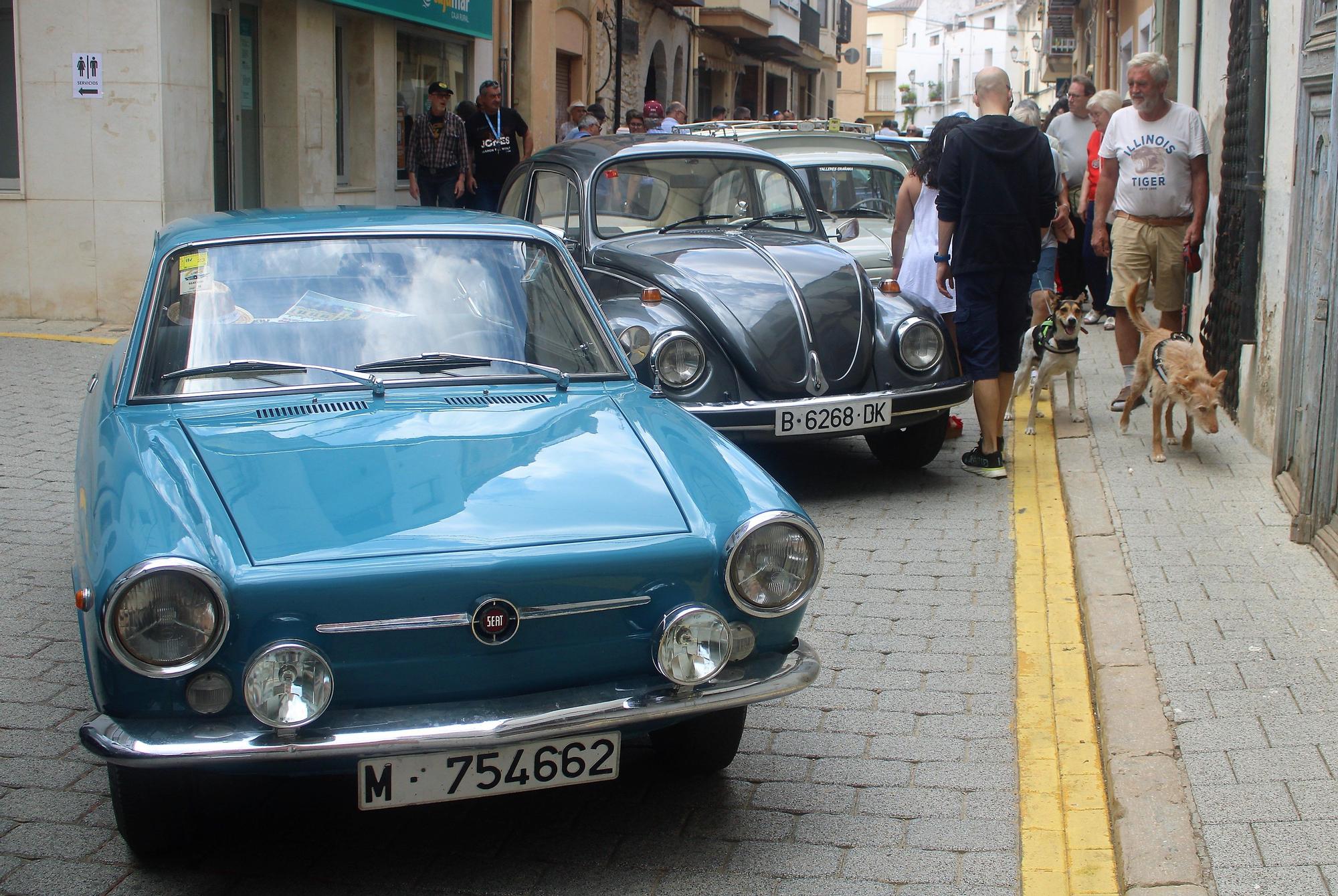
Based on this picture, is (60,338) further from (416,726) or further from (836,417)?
(416,726)

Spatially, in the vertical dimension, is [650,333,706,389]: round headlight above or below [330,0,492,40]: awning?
below

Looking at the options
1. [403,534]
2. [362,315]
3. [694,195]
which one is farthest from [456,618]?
[694,195]

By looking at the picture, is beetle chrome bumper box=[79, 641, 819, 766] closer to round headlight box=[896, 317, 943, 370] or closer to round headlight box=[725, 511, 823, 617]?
round headlight box=[725, 511, 823, 617]

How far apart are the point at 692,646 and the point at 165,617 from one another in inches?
44.6

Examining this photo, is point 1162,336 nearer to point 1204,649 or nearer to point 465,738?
point 1204,649

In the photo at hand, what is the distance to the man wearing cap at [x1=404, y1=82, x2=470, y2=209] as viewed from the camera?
15.1 meters

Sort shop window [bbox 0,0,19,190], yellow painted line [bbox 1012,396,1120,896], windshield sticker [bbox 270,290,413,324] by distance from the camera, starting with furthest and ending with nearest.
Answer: shop window [bbox 0,0,19,190], windshield sticker [bbox 270,290,413,324], yellow painted line [bbox 1012,396,1120,896]

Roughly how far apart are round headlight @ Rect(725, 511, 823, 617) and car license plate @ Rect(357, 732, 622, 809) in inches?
17.5

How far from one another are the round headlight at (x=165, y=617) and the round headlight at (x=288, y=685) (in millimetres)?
98

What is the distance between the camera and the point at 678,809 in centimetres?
373

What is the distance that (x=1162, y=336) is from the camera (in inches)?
299

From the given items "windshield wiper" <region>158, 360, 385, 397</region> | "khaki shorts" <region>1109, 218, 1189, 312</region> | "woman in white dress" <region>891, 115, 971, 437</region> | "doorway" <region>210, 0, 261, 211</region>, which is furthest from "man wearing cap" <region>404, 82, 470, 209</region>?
"windshield wiper" <region>158, 360, 385, 397</region>

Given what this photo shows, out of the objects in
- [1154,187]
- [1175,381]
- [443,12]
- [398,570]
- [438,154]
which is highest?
[443,12]

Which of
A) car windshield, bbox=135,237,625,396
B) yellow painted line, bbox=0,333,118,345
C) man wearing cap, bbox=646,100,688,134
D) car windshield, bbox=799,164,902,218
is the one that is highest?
man wearing cap, bbox=646,100,688,134
